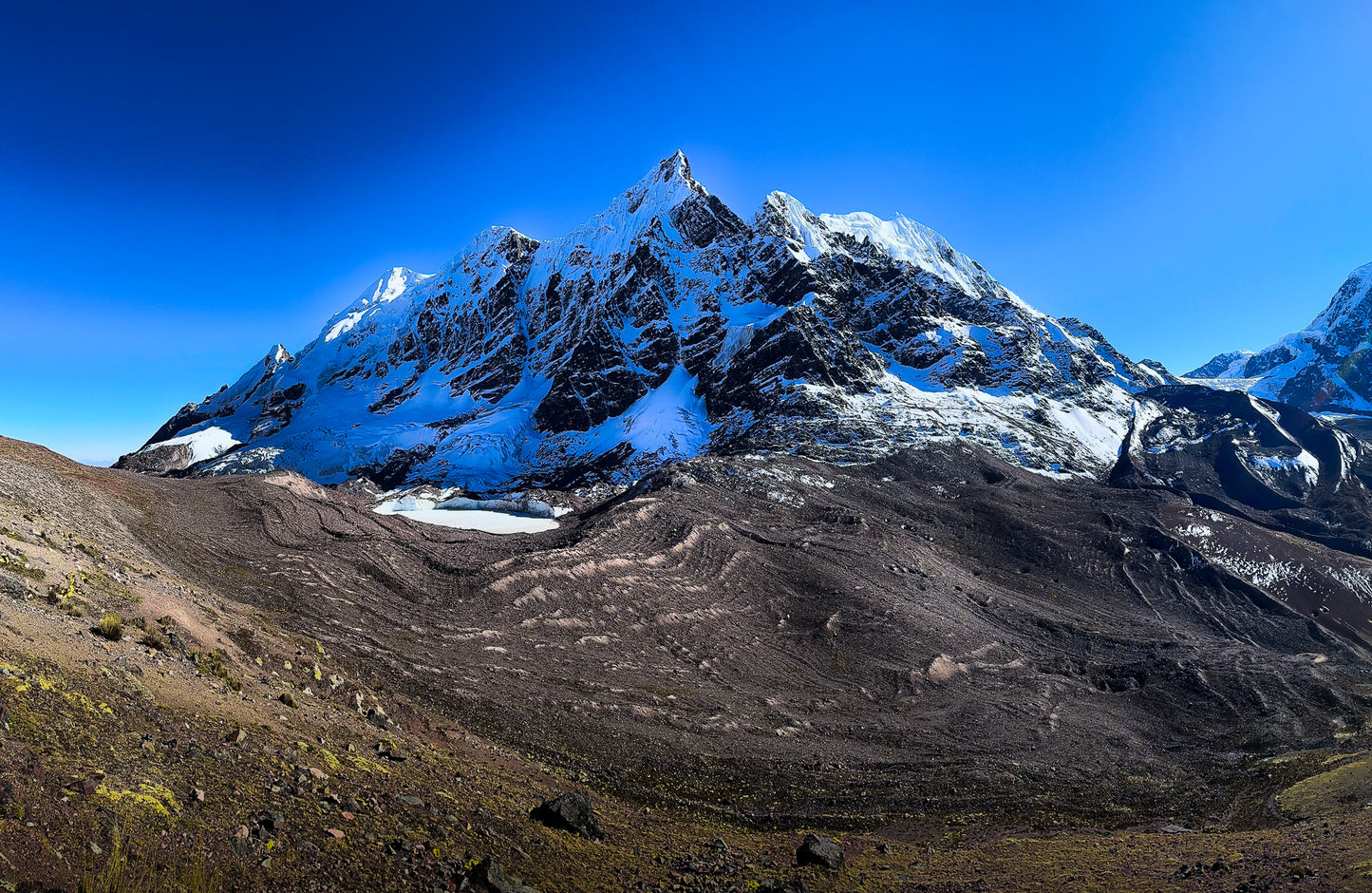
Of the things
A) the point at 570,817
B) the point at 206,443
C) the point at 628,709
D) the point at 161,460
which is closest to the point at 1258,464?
the point at 628,709

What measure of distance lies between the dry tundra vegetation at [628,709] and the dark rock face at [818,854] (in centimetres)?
7

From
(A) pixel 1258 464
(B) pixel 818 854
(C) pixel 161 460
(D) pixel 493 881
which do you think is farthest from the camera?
(C) pixel 161 460

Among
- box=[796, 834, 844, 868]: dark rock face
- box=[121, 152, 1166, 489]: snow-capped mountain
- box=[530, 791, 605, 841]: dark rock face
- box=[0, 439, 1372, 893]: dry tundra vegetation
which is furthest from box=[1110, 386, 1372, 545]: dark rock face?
box=[530, 791, 605, 841]: dark rock face

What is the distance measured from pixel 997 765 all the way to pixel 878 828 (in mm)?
9941

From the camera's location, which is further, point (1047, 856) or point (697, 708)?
point (697, 708)

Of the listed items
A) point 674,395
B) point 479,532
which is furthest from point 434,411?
point 479,532

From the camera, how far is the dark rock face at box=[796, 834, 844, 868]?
635 inches

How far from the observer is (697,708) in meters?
29.9

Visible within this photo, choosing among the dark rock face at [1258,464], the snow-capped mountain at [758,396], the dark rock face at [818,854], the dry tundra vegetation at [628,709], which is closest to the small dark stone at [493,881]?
the dry tundra vegetation at [628,709]

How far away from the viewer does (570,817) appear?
14.6 meters

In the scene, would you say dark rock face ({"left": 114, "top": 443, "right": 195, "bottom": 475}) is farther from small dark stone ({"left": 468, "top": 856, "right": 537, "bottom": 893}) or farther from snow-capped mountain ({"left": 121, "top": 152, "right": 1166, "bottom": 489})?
small dark stone ({"left": 468, "top": 856, "right": 537, "bottom": 893})

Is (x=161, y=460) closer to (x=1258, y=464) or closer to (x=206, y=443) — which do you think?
(x=206, y=443)

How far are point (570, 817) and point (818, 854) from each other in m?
6.62

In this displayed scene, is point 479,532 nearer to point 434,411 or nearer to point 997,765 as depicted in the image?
point 997,765
